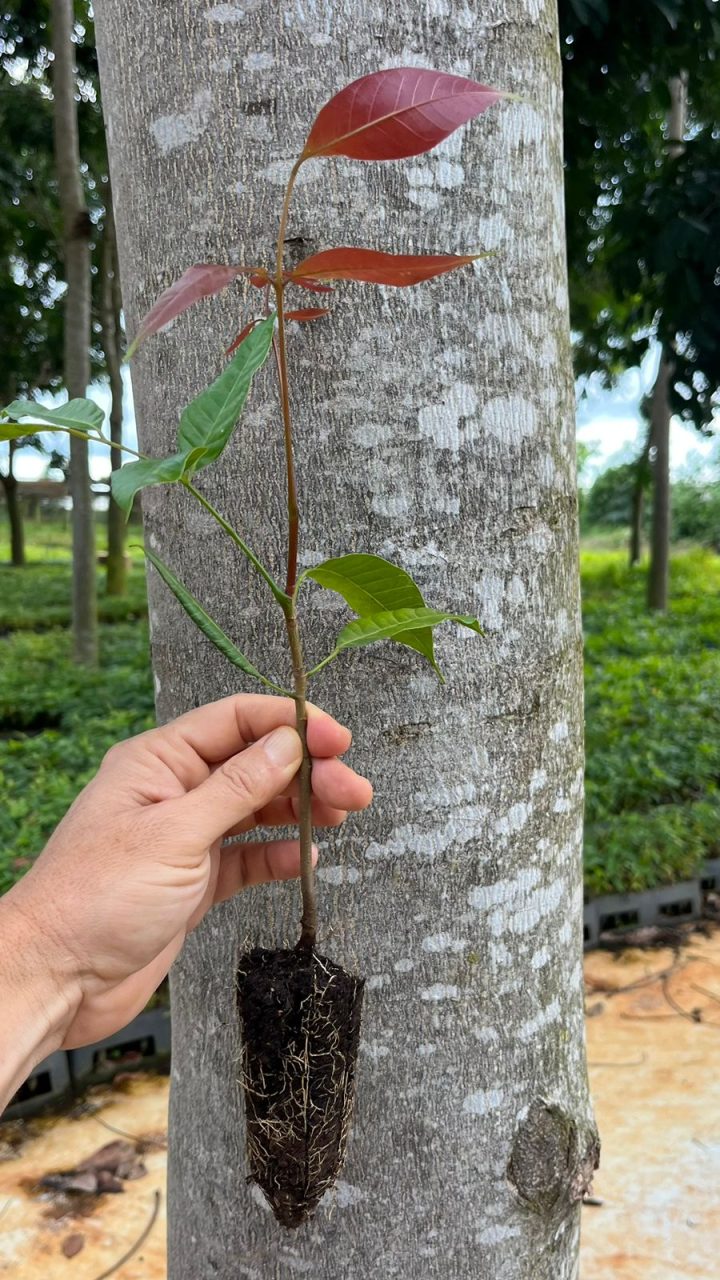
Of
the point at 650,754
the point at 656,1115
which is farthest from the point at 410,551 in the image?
the point at 650,754

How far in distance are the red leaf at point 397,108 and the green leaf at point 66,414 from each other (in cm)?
26

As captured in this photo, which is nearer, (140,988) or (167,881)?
(167,881)

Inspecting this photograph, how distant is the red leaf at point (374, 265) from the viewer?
2.26ft

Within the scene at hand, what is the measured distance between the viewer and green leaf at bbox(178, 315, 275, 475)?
702 mm

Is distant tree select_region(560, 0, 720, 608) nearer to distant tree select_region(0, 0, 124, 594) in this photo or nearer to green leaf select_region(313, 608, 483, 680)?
green leaf select_region(313, 608, 483, 680)

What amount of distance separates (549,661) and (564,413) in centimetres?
27

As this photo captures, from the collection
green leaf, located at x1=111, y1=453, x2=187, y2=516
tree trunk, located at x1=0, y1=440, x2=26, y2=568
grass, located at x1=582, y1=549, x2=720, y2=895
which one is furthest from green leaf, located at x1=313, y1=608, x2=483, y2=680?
tree trunk, located at x1=0, y1=440, x2=26, y2=568

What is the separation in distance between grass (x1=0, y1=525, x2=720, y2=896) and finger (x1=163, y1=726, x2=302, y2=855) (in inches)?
88.0

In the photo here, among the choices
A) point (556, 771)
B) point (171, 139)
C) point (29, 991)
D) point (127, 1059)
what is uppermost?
point (171, 139)

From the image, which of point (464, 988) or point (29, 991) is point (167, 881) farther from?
point (464, 988)

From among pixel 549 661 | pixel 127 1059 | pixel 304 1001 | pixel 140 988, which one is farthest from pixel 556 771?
pixel 127 1059

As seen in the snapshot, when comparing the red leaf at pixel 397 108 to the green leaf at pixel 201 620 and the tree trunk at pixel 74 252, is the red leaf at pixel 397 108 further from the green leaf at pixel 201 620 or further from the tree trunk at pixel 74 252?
the tree trunk at pixel 74 252

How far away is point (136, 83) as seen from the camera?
928 mm

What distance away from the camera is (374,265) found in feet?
2.26
